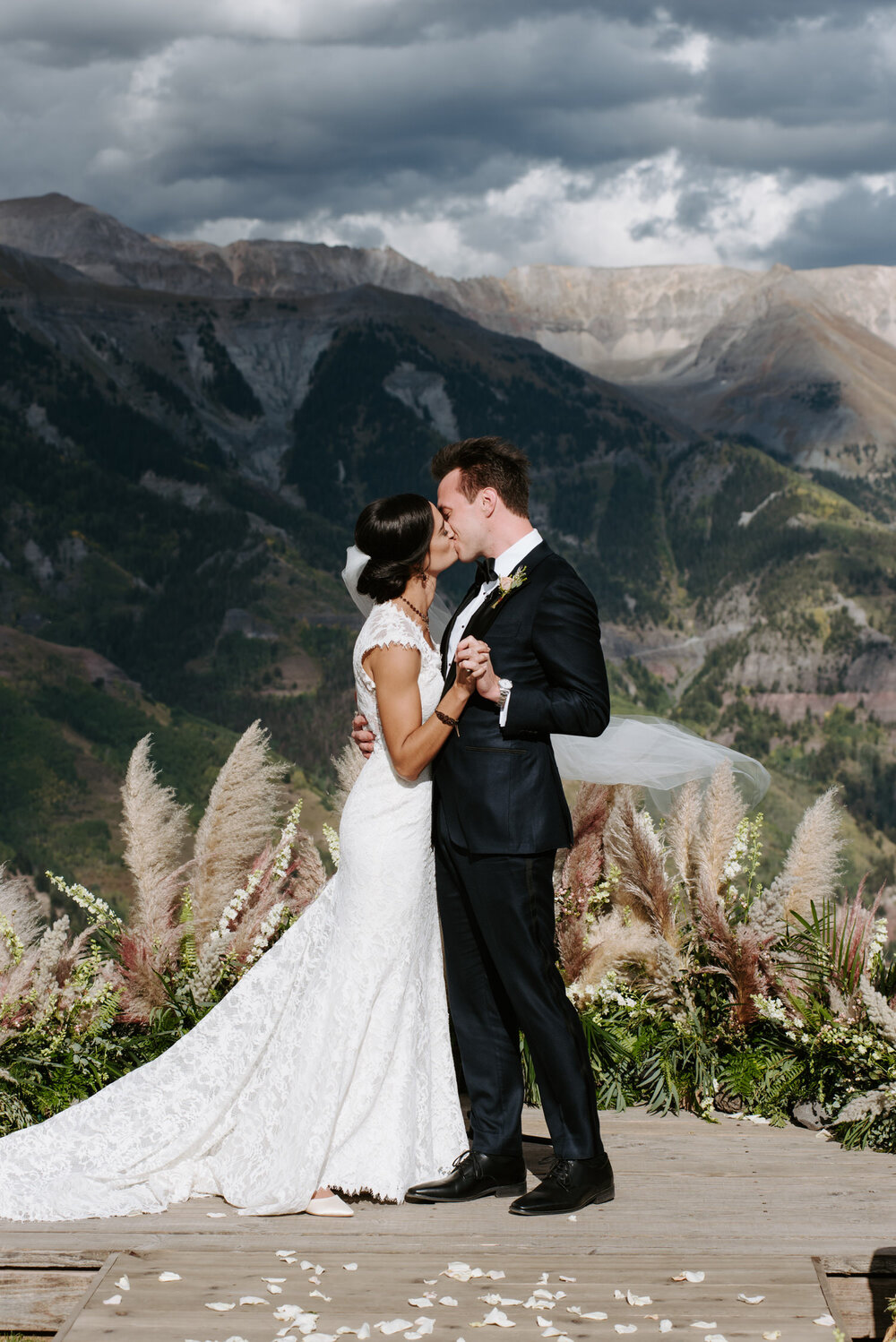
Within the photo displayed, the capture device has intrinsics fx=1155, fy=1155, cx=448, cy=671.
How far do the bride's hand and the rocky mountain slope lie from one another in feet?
496

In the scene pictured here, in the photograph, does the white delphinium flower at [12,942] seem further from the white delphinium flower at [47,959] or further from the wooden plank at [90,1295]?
the wooden plank at [90,1295]

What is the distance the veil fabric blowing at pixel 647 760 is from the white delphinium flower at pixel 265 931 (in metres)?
1.15

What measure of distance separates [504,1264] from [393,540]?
6.31 feet

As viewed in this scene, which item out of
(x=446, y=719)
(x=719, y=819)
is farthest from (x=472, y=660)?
(x=719, y=819)

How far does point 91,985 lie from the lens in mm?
4184

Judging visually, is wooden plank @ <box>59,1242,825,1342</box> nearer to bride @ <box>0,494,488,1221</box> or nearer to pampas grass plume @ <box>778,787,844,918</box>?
bride @ <box>0,494,488,1221</box>

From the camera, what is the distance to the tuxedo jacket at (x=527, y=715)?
3.10m

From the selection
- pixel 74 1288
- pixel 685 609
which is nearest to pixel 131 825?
pixel 74 1288

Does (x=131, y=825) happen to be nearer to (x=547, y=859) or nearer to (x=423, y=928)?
(x=423, y=928)

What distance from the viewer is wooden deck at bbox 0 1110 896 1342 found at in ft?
8.73

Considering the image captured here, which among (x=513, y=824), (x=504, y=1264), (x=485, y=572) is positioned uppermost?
(x=485, y=572)

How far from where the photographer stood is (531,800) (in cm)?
317

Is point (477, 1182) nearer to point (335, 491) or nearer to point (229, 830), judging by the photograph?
point (229, 830)

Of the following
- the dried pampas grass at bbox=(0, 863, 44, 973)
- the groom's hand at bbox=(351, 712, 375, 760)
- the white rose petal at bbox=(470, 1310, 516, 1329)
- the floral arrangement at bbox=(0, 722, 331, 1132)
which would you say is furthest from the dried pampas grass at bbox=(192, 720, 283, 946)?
the white rose petal at bbox=(470, 1310, 516, 1329)
